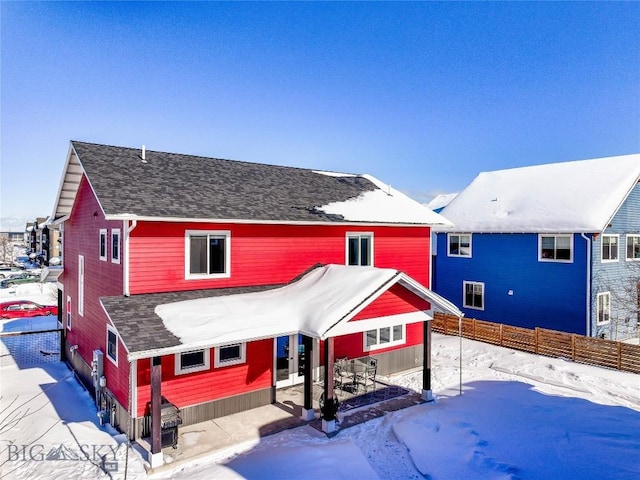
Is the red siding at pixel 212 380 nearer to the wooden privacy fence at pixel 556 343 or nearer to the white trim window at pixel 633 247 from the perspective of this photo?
the wooden privacy fence at pixel 556 343

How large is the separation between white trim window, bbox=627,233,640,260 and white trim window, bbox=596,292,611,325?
2.81 metres

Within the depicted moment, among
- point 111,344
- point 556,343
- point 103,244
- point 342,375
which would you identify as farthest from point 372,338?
point 103,244

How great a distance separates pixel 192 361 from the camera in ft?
37.6

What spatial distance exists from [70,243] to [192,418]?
11.0 meters

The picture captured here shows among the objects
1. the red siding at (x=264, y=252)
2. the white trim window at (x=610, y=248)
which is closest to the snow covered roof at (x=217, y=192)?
the red siding at (x=264, y=252)

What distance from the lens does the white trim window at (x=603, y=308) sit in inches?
772

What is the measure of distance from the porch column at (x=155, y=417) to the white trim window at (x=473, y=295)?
63.0ft

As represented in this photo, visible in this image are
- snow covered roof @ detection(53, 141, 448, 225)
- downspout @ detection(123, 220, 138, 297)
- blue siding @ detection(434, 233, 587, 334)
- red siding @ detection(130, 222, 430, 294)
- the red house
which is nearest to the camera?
the red house

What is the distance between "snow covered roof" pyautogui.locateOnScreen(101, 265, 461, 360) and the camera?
9.55 metres

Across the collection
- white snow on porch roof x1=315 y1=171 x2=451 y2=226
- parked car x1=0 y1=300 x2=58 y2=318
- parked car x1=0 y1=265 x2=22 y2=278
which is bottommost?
parked car x1=0 y1=300 x2=58 y2=318

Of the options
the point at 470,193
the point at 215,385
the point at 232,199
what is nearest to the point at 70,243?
the point at 232,199

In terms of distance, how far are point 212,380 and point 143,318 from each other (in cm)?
278

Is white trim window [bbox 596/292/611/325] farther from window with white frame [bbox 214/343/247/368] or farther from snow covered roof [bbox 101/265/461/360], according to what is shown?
window with white frame [bbox 214/343/247/368]

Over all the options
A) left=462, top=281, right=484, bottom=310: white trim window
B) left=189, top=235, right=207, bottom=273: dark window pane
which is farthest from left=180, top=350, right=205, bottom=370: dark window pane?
left=462, top=281, right=484, bottom=310: white trim window
